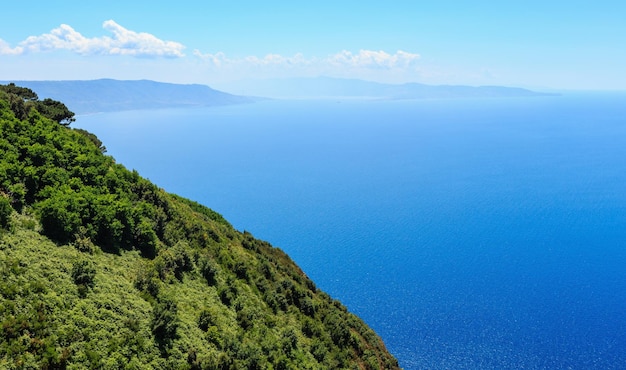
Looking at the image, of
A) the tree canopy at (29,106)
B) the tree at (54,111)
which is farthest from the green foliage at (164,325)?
the tree at (54,111)

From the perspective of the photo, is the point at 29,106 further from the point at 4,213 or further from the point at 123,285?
the point at 123,285

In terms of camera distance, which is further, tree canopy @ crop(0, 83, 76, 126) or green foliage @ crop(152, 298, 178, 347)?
tree canopy @ crop(0, 83, 76, 126)

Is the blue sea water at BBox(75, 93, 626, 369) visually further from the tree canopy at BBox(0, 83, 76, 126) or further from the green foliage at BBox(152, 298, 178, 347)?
the tree canopy at BBox(0, 83, 76, 126)

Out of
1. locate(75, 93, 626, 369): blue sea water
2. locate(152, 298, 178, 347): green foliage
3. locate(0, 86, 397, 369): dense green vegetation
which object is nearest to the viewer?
locate(0, 86, 397, 369): dense green vegetation

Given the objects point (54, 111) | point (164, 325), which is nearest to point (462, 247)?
point (164, 325)

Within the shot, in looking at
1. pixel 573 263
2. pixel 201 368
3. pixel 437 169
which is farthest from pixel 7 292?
pixel 437 169

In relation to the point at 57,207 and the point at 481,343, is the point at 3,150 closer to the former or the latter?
the point at 57,207

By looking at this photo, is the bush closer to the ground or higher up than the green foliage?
higher up

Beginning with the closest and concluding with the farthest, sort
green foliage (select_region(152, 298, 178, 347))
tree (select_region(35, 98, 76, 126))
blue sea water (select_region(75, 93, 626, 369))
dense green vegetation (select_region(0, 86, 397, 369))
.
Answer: dense green vegetation (select_region(0, 86, 397, 369)) → green foliage (select_region(152, 298, 178, 347)) → tree (select_region(35, 98, 76, 126)) → blue sea water (select_region(75, 93, 626, 369))

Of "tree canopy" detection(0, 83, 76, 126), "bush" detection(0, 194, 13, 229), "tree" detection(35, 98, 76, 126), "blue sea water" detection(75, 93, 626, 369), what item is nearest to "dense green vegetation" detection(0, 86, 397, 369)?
"bush" detection(0, 194, 13, 229)
